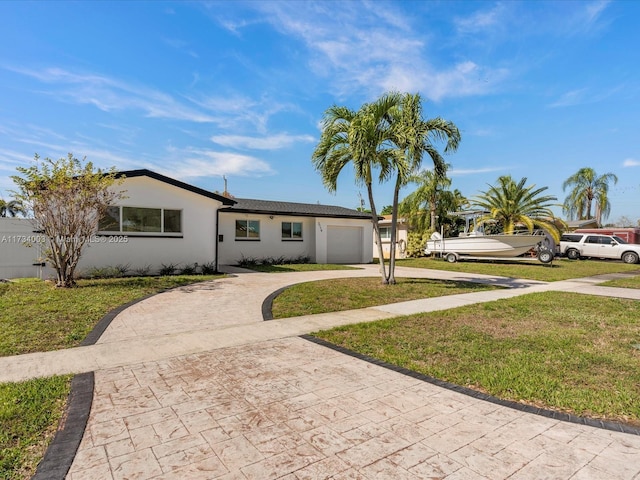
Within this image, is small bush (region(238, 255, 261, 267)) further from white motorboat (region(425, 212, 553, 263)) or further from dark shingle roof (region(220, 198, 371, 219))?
white motorboat (region(425, 212, 553, 263))

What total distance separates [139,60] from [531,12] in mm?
11707

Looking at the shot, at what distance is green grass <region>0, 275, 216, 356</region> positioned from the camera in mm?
5179

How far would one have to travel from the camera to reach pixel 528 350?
5012 mm

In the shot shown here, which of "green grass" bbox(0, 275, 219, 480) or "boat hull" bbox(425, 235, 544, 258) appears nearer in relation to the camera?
"green grass" bbox(0, 275, 219, 480)

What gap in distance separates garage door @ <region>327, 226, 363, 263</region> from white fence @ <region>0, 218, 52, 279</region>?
13.1 meters

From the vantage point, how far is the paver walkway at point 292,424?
2.36 m

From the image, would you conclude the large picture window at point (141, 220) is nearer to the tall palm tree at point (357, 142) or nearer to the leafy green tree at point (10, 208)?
the leafy green tree at point (10, 208)

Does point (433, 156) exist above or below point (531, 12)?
below

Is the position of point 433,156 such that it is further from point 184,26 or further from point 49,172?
point 49,172

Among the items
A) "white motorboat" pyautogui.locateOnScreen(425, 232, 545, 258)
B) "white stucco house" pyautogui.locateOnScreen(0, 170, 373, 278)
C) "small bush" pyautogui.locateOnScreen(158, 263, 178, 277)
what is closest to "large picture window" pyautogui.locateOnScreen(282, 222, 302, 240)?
"white stucco house" pyautogui.locateOnScreen(0, 170, 373, 278)

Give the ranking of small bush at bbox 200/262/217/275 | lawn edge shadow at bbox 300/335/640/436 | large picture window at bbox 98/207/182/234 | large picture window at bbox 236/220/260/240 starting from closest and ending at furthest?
lawn edge shadow at bbox 300/335/640/436
large picture window at bbox 98/207/182/234
small bush at bbox 200/262/217/275
large picture window at bbox 236/220/260/240

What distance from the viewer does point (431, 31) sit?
37.3 ft

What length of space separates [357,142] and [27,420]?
28.6 ft

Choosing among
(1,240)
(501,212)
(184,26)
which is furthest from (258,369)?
(501,212)
